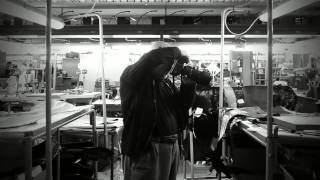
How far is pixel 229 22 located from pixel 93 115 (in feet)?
7.53

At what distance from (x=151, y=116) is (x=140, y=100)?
0.50ft

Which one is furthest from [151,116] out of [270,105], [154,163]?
[270,105]

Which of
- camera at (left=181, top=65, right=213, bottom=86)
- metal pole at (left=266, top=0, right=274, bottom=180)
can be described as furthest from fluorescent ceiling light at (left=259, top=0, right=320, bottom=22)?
camera at (left=181, top=65, right=213, bottom=86)

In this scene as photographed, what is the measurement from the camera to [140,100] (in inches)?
88.5

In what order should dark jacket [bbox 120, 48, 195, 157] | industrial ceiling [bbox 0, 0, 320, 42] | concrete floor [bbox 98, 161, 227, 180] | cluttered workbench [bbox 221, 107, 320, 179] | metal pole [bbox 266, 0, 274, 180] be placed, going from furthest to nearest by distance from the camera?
concrete floor [bbox 98, 161, 227, 180]
industrial ceiling [bbox 0, 0, 320, 42]
dark jacket [bbox 120, 48, 195, 157]
cluttered workbench [bbox 221, 107, 320, 179]
metal pole [bbox 266, 0, 274, 180]

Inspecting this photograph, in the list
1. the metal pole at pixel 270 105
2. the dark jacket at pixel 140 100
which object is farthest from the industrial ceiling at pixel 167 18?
the metal pole at pixel 270 105

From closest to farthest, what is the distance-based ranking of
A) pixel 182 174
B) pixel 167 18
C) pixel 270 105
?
pixel 270 105, pixel 167 18, pixel 182 174

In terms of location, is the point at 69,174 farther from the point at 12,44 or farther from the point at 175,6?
the point at 12,44

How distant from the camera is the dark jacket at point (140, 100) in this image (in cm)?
220

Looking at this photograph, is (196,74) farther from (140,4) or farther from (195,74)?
(140,4)

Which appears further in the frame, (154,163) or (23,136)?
(154,163)

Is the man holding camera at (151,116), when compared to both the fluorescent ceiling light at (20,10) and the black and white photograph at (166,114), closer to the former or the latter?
the black and white photograph at (166,114)

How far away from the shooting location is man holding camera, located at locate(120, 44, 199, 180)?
7.23 feet

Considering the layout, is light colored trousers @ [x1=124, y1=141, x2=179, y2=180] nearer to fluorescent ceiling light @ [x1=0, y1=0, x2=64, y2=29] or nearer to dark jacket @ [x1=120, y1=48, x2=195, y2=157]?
dark jacket @ [x1=120, y1=48, x2=195, y2=157]
